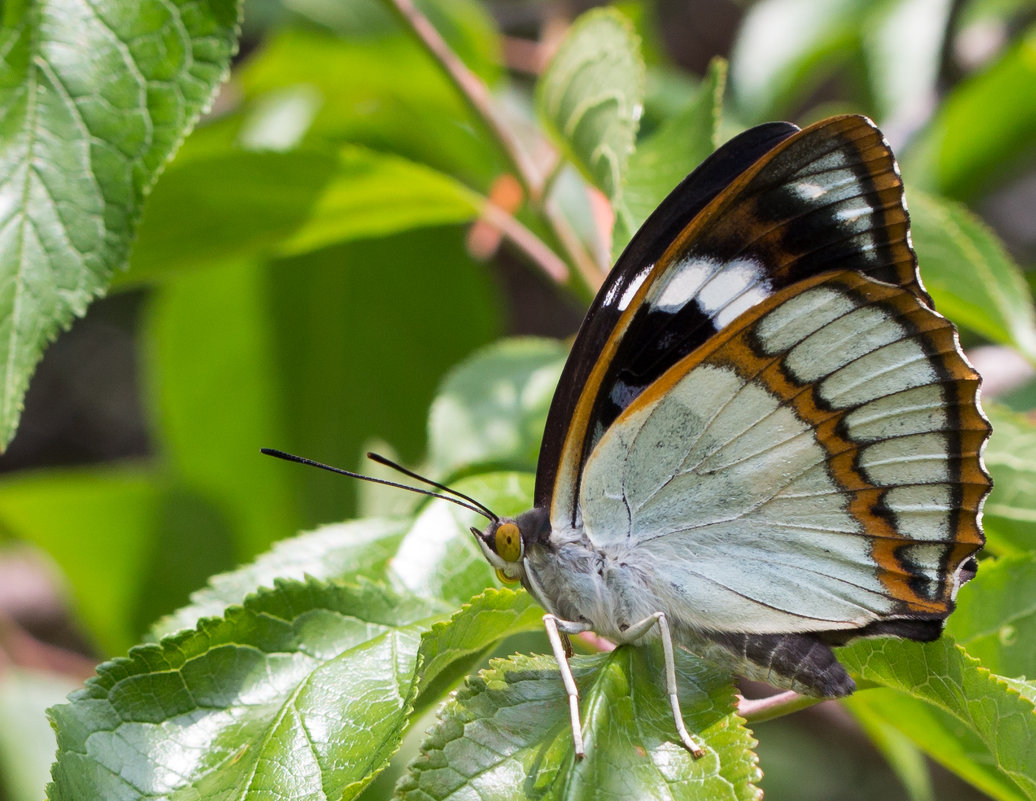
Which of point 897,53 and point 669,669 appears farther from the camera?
point 897,53

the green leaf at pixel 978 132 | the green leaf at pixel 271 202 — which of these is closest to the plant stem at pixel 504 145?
the green leaf at pixel 271 202

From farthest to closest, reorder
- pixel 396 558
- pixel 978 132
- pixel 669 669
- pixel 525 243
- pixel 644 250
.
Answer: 1. pixel 978 132
2. pixel 525 243
3. pixel 396 558
4. pixel 644 250
5. pixel 669 669

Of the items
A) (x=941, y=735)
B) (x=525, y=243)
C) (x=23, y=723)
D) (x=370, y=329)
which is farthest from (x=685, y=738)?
(x=23, y=723)

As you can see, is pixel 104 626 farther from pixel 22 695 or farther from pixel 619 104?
pixel 619 104

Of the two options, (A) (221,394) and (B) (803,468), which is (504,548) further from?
(A) (221,394)

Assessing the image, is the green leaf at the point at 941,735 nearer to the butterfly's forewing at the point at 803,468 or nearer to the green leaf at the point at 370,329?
the butterfly's forewing at the point at 803,468

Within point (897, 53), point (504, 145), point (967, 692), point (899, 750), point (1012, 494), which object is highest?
point (897, 53)

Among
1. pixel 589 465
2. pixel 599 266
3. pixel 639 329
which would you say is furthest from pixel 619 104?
pixel 599 266
